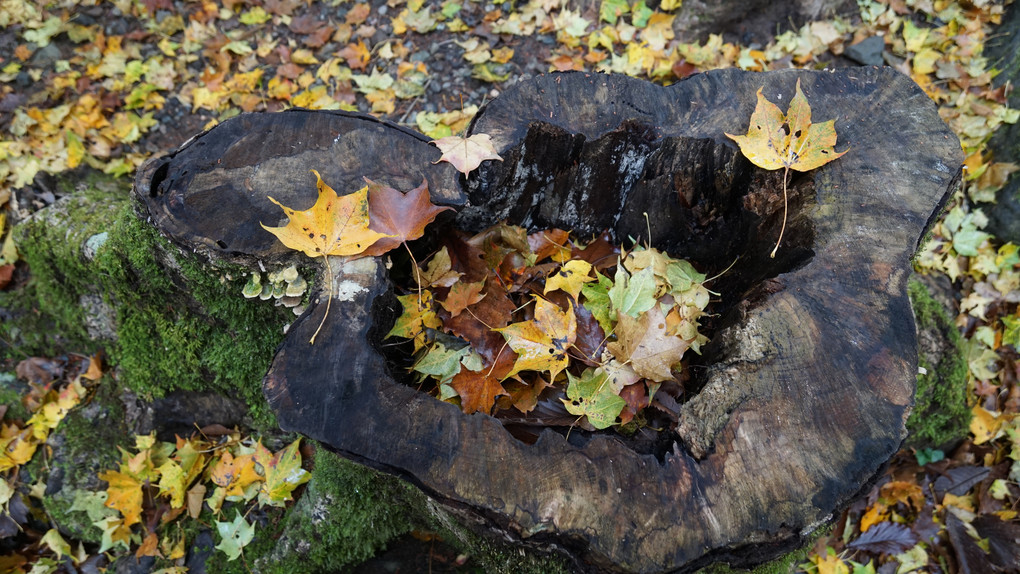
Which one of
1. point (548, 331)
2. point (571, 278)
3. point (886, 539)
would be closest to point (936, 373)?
point (886, 539)

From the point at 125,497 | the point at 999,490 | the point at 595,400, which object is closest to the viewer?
the point at 595,400

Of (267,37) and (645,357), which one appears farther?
(267,37)

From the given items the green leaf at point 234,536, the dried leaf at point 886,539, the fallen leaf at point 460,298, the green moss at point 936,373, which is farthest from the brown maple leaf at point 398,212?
the dried leaf at point 886,539

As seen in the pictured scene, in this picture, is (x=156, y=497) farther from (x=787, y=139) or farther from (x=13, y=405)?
(x=787, y=139)

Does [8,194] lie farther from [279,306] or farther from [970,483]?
[970,483]

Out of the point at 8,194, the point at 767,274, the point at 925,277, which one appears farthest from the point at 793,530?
the point at 8,194

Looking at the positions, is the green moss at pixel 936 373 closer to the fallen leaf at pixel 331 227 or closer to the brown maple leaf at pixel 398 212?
the brown maple leaf at pixel 398 212

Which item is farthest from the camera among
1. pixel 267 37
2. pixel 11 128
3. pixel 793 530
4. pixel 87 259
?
pixel 267 37
